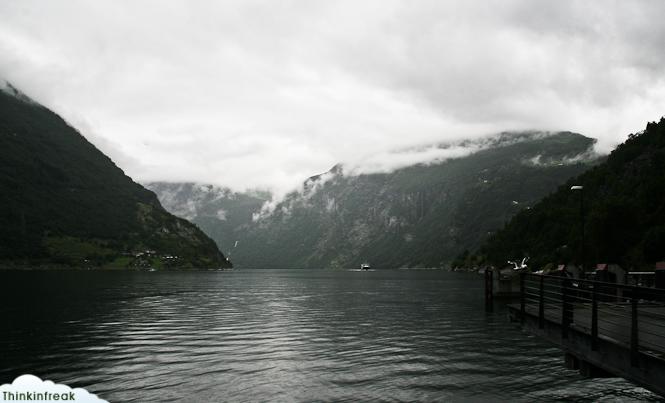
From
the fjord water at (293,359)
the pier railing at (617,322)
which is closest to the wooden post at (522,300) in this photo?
the pier railing at (617,322)

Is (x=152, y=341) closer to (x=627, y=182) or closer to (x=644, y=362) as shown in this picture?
(x=644, y=362)

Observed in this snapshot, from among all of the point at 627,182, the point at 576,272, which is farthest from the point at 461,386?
the point at 627,182

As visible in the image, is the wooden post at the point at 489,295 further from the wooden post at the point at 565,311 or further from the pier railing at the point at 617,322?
the wooden post at the point at 565,311

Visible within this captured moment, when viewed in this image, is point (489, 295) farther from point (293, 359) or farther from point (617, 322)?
point (617, 322)

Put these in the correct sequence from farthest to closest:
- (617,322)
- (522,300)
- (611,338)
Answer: (522,300) < (617,322) < (611,338)

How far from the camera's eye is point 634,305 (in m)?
15.0

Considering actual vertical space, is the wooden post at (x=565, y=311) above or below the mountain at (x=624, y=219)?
below

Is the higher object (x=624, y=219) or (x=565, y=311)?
(x=624, y=219)

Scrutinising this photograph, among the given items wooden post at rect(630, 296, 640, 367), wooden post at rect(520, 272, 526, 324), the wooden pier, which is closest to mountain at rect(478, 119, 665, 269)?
wooden post at rect(520, 272, 526, 324)

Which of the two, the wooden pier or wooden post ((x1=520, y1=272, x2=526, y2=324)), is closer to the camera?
the wooden pier

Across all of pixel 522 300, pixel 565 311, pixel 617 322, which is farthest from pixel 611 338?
pixel 522 300

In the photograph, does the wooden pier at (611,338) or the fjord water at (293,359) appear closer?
the wooden pier at (611,338)

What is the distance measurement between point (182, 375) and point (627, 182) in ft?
596

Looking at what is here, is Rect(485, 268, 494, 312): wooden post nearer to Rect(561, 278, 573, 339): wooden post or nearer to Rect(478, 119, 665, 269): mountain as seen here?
Rect(478, 119, 665, 269): mountain
